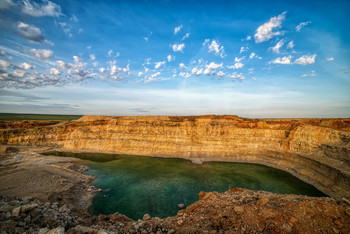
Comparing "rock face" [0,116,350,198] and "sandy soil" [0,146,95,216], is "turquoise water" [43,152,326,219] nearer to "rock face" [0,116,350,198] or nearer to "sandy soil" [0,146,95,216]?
"sandy soil" [0,146,95,216]

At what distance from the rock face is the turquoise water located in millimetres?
2387

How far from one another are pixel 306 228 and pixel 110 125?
40.3 metres

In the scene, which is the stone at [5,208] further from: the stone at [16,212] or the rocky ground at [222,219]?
the stone at [16,212]

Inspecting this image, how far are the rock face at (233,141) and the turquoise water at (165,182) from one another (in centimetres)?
239

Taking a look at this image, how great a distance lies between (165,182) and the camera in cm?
2050

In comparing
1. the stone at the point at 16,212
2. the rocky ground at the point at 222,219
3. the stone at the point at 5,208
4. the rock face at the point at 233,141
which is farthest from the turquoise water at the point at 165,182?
the stone at the point at 16,212

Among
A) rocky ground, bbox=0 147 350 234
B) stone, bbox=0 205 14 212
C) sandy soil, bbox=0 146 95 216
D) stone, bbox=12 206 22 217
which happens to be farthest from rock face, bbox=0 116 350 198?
stone, bbox=0 205 14 212

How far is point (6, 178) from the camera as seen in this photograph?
18.1 metres

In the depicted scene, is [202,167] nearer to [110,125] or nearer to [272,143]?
[272,143]

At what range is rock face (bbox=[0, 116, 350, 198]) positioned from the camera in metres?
19.9

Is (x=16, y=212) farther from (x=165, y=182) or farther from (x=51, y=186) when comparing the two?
(x=165, y=182)

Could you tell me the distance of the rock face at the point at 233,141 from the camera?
65.1 feet

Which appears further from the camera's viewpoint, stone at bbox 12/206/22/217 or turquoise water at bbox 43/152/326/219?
turquoise water at bbox 43/152/326/219

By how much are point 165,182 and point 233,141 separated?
18391 mm
